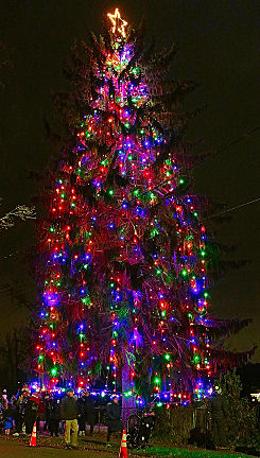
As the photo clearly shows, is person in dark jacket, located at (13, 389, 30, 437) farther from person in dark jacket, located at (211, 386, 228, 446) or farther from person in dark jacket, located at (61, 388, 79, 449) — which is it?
person in dark jacket, located at (211, 386, 228, 446)

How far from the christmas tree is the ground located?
3699 mm

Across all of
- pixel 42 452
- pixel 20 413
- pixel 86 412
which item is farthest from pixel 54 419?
pixel 42 452

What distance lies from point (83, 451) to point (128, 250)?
26.0 ft

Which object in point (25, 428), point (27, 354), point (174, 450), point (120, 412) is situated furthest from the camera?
point (27, 354)

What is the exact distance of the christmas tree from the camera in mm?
21953

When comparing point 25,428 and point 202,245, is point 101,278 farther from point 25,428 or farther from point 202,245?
point 25,428

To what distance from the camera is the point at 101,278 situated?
886 inches

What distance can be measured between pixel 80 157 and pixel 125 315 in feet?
20.5

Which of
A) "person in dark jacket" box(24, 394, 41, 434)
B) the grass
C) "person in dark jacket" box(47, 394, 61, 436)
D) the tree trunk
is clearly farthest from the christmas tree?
the grass

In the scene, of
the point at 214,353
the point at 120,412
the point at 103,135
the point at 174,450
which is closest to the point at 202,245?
the point at 214,353

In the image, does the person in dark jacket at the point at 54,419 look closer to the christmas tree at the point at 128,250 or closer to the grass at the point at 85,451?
the christmas tree at the point at 128,250

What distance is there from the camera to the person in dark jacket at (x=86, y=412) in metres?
21.8

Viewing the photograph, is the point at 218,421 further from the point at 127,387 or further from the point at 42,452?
A: the point at 42,452

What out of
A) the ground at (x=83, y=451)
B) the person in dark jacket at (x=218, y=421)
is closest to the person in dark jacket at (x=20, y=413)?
the ground at (x=83, y=451)
